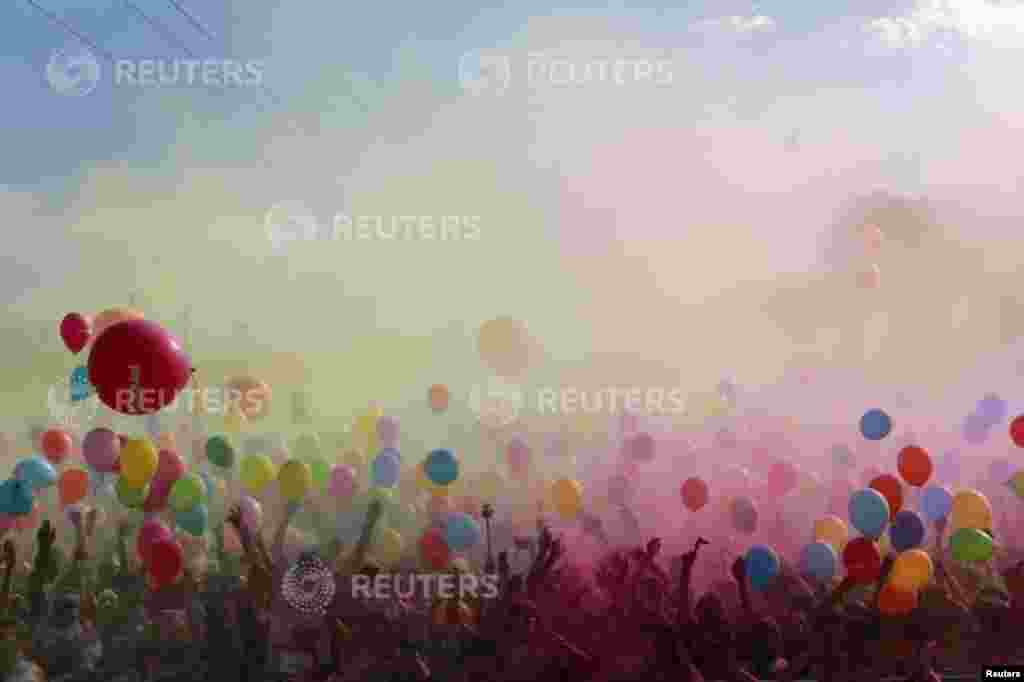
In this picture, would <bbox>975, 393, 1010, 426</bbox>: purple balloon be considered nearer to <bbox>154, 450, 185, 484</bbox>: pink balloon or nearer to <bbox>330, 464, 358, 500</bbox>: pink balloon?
<bbox>330, 464, 358, 500</bbox>: pink balloon

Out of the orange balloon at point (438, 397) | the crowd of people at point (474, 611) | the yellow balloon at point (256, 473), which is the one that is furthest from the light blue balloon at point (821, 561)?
the yellow balloon at point (256, 473)

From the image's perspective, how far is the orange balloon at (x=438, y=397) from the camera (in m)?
4.53

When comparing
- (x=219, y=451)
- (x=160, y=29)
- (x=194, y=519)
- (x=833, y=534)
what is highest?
(x=160, y=29)

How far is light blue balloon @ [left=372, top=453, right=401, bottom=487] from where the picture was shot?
4.43m

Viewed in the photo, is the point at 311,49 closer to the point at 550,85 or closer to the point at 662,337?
the point at 550,85

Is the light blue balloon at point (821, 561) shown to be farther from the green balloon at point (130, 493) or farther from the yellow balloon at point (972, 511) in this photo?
the green balloon at point (130, 493)

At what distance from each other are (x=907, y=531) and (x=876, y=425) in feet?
1.34

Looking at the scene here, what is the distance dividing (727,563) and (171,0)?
277 centimetres

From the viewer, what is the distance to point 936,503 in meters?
4.42

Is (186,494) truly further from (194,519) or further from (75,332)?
(75,332)

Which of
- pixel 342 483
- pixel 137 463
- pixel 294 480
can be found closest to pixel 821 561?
pixel 342 483

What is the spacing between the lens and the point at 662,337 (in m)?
4.52

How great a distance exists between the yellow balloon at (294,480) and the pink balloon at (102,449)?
556 millimetres

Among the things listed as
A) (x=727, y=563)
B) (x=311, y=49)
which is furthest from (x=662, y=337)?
(x=311, y=49)
